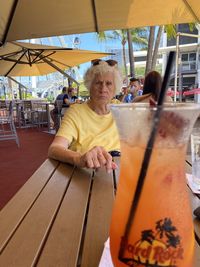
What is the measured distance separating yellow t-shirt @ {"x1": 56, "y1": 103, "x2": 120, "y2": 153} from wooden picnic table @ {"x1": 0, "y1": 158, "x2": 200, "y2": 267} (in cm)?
61

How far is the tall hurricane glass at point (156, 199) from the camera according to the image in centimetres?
45

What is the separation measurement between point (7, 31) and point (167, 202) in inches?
146

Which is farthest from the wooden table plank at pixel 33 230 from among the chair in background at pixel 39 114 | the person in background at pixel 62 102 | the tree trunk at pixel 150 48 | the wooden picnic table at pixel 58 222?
the chair in background at pixel 39 114

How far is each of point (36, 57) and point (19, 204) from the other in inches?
234

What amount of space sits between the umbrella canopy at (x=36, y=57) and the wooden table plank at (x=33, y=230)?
479 centimetres

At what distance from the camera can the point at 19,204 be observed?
0.95 m

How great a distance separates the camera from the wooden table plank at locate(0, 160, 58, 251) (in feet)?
2.59

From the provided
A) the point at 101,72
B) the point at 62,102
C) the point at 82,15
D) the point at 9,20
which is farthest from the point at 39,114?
the point at 101,72

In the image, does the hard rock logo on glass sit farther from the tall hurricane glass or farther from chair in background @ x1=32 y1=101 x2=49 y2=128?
chair in background @ x1=32 y1=101 x2=49 y2=128

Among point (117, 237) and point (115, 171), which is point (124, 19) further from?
point (117, 237)

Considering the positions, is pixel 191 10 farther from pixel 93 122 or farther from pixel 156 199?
pixel 156 199

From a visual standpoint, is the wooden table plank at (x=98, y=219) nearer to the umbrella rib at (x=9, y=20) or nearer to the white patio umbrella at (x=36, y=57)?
the umbrella rib at (x=9, y=20)

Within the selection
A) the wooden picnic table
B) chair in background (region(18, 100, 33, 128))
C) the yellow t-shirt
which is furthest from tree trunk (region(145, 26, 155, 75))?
chair in background (region(18, 100, 33, 128))

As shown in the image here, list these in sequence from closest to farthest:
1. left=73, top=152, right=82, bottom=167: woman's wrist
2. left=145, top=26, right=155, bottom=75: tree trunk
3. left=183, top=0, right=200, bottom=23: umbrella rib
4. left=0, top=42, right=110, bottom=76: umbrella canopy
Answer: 1. left=73, top=152, right=82, bottom=167: woman's wrist
2. left=183, top=0, right=200, bottom=23: umbrella rib
3. left=0, top=42, right=110, bottom=76: umbrella canopy
4. left=145, top=26, right=155, bottom=75: tree trunk
